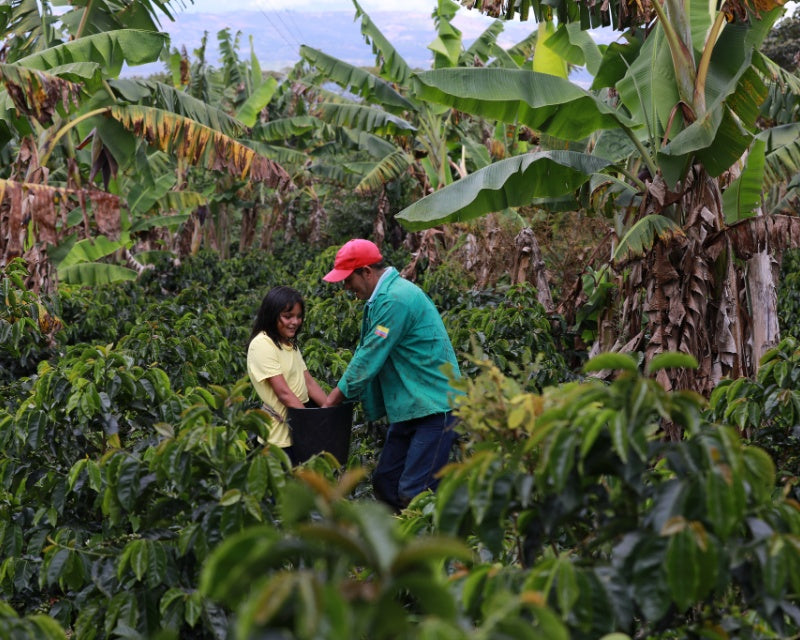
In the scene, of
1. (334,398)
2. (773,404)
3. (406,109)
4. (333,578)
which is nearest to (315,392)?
(334,398)

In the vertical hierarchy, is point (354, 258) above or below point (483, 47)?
below

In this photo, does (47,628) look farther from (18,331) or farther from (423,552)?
(18,331)

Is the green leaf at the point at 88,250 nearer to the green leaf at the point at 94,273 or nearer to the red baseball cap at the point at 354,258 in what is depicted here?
the green leaf at the point at 94,273

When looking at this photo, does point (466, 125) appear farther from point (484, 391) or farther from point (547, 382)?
point (484, 391)

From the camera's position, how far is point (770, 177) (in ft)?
30.4

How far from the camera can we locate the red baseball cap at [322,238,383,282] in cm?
483

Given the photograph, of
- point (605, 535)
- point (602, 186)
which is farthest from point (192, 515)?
point (602, 186)

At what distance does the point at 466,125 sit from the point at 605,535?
1744 cm

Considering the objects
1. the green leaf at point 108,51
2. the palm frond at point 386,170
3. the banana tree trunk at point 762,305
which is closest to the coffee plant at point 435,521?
the banana tree trunk at point 762,305

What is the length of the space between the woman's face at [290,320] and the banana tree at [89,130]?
4.46 metres

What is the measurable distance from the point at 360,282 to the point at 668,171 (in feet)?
9.15

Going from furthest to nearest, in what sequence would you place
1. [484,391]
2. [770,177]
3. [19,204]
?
1. [770,177]
2. [19,204]
3. [484,391]

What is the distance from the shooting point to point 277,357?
484 centimetres

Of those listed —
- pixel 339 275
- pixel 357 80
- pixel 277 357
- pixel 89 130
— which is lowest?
pixel 277 357
